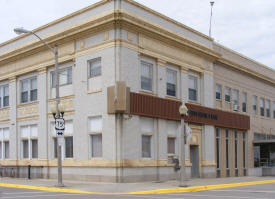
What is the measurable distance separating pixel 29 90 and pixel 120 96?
972 centimetres

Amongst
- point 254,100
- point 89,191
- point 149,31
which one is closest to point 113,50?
point 149,31

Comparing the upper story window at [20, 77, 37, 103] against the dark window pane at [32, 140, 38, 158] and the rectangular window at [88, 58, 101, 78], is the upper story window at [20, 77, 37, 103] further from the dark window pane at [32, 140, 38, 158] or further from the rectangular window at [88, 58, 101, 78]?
the rectangular window at [88, 58, 101, 78]

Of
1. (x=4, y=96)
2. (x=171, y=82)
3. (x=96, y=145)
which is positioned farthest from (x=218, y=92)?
(x=4, y=96)

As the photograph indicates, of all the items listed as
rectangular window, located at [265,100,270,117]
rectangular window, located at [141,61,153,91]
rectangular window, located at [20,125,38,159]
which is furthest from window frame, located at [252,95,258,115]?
rectangular window, located at [20,125,38,159]

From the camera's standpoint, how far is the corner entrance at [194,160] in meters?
30.2

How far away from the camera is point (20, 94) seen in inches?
1253

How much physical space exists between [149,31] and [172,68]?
11.9 ft

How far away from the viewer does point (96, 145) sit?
25438 mm

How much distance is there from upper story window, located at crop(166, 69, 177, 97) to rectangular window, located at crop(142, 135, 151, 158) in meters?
3.57

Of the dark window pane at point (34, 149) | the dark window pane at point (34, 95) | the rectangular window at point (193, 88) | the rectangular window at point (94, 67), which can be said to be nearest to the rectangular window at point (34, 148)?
the dark window pane at point (34, 149)

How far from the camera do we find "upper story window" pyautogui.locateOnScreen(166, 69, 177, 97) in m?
28.2

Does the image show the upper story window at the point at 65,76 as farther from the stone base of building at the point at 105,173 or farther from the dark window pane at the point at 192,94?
the dark window pane at the point at 192,94

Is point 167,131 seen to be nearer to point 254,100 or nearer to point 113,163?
point 113,163

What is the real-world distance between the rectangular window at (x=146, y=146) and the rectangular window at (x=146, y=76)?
9.71ft
